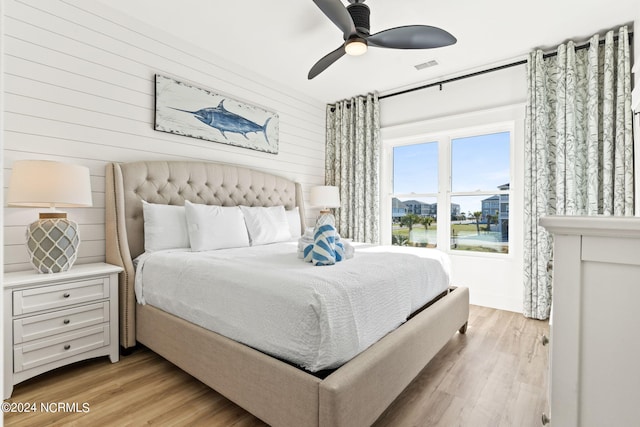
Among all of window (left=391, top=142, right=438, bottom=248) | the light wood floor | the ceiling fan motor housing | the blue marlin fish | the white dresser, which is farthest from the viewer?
window (left=391, top=142, right=438, bottom=248)

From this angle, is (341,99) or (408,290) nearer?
(408,290)

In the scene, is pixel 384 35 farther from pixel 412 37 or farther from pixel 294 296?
pixel 294 296

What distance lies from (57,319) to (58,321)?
0.6 inches

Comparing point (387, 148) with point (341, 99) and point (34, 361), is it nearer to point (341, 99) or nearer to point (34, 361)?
point (341, 99)

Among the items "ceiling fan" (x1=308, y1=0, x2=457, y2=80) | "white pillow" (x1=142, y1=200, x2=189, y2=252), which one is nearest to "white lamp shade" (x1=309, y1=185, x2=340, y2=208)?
"white pillow" (x1=142, y1=200, x2=189, y2=252)

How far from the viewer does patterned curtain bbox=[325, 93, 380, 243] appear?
4.21 metres

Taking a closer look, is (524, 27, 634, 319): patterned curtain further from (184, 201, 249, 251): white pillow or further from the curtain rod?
(184, 201, 249, 251): white pillow

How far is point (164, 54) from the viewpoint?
9.51ft

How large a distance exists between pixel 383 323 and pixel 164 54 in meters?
2.90

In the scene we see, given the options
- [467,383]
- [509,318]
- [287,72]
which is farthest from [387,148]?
[467,383]

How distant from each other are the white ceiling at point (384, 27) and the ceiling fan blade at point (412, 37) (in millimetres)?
341

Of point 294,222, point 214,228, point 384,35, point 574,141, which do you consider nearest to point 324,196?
point 294,222

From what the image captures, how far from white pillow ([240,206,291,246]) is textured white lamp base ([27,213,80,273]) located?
134cm

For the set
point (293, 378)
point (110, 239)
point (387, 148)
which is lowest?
point (293, 378)
